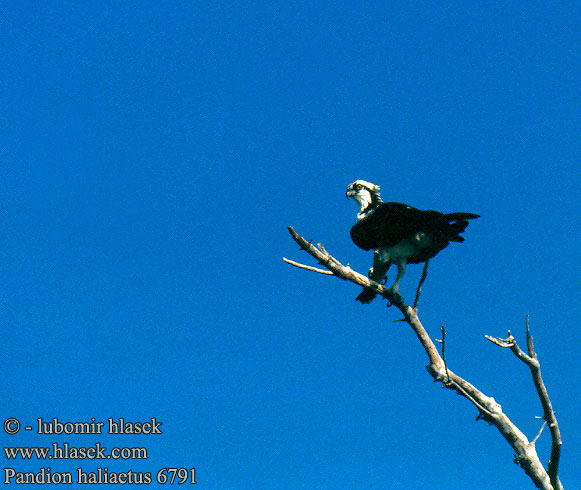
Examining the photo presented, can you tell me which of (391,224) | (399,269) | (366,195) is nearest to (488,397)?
(399,269)

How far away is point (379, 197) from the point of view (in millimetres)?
10625

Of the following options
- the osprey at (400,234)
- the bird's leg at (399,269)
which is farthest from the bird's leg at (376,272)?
the bird's leg at (399,269)

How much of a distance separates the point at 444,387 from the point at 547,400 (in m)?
→ 1.32

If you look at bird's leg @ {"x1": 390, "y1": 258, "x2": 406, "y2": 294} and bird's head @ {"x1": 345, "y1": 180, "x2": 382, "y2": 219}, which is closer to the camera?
bird's leg @ {"x1": 390, "y1": 258, "x2": 406, "y2": 294}

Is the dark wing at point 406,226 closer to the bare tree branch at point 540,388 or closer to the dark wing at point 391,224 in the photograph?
the dark wing at point 391,224

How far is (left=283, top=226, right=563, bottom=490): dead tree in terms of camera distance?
7.56 metres

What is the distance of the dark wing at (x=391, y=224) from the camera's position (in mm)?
9148

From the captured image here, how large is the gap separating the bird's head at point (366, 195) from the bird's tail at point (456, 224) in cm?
174

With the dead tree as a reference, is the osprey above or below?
above

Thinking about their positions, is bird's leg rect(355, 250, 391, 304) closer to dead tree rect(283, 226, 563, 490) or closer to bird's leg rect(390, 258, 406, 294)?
bird's leg rect(390, 258, 406, 294)

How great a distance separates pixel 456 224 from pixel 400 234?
0.89 metres

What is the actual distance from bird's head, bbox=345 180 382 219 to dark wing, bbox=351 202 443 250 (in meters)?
0.69

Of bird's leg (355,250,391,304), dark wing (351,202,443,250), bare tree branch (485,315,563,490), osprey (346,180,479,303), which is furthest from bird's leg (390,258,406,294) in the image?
bare tree branch (485,315,563,490)

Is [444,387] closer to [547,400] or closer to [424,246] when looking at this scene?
[547,400]
